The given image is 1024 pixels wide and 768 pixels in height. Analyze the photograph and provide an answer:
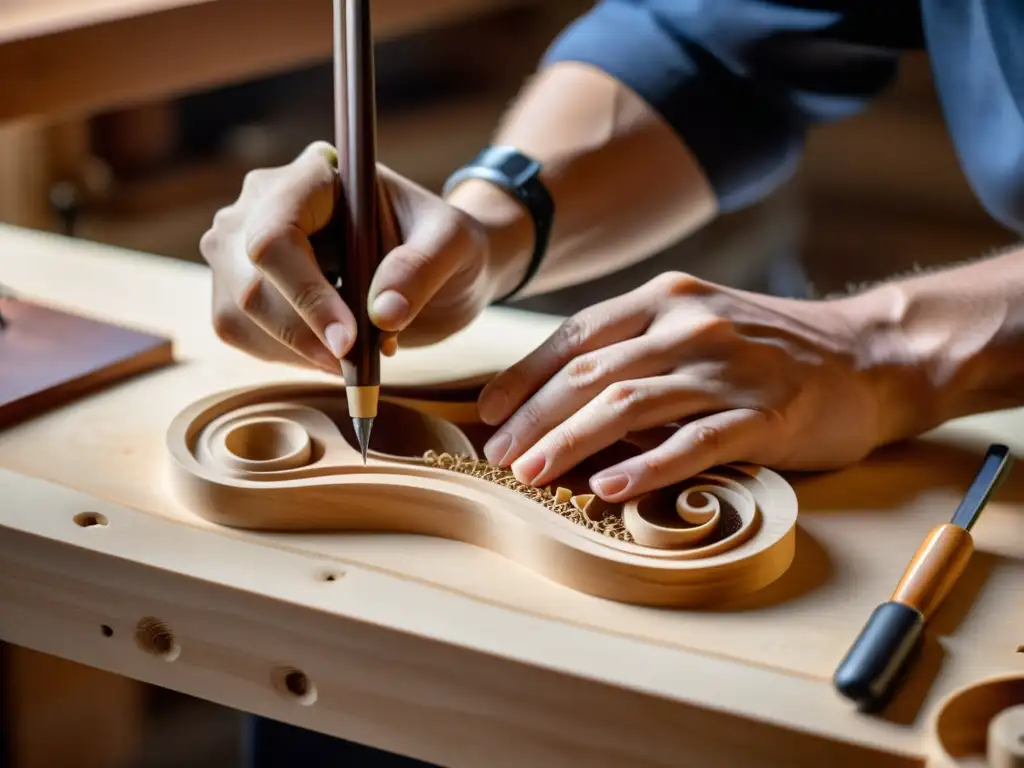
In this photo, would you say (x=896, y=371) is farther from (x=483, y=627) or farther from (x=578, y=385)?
(x=483, y=627)

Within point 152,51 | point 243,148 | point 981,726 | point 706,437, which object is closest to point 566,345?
point 706,437

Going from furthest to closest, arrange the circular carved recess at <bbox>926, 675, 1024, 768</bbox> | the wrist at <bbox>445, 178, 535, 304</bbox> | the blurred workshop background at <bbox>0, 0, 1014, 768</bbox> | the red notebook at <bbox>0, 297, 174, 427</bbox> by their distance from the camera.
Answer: the blurred workshop background at <bbox>0, 0, 1014, 768</bbox>
the wrist at <bbox>445, 178, 535, 304</bbox>
the red notebook at <bbox>0, 297, 174, 427</bbox>
the circular carved recess at <bbox>926, 675, 1024, 768</bbox>

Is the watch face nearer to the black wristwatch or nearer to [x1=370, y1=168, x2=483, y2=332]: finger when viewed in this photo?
the black wristwatch

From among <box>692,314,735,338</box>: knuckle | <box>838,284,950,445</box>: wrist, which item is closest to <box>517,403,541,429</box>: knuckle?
<box>692,314,735,338</box>: knuckle

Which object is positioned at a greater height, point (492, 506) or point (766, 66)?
point (766, 66)

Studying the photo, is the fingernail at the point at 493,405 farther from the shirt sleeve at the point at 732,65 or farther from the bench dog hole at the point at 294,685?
the shirt sleeve at the point at 732,65

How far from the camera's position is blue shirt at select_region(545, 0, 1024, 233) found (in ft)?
3.06

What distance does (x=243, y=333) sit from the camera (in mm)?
792

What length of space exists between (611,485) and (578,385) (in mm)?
86

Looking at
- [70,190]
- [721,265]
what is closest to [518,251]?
[70,190]

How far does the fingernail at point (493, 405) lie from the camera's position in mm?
734

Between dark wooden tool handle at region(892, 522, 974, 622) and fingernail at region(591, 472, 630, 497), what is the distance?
148mm

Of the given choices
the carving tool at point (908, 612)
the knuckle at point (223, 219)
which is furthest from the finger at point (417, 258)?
the carving tool at point (908, 612)

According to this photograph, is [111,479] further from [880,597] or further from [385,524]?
[880,597]
